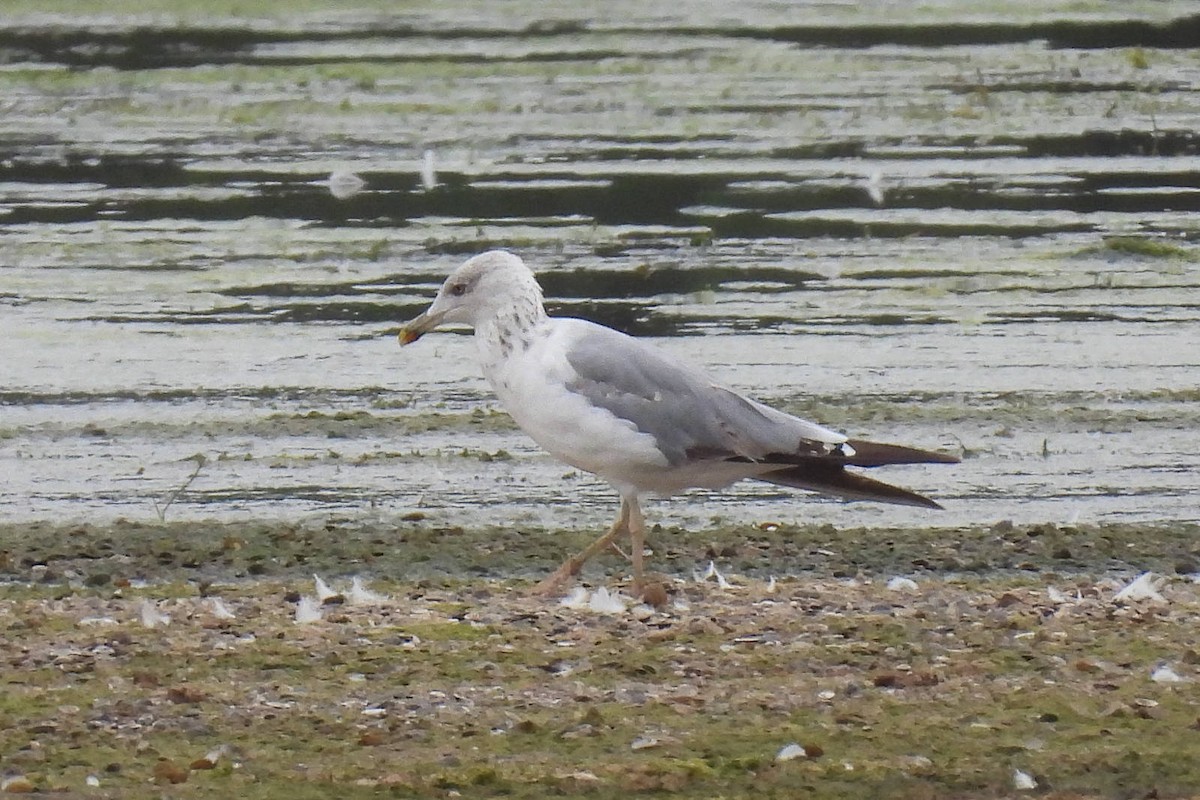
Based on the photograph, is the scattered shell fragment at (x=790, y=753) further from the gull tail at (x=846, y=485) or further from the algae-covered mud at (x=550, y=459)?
the gull tail at (x=846, y=485)

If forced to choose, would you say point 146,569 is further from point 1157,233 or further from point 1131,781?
point 1157,233

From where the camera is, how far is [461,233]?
48.6 feet

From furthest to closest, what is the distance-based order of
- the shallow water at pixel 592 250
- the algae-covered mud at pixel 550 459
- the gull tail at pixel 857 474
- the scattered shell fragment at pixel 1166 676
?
1. the shallow water at pixel 592 250
2. the gull tail at pixel 857 474
3. the scattered shell fragment at pixel 1166 676
4. the algae-covered mud at pixel 550 459

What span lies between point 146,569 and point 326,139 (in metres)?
10.6

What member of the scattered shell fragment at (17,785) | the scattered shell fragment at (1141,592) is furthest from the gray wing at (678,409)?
the scattered shell fragment at (17,785)

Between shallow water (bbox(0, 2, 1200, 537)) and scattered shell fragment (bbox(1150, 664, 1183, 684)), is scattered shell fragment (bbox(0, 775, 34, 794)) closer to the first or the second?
scattered shell fragment (bbox(1150, 664, 1183, 684))

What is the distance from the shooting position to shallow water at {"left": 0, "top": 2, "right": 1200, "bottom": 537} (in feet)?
32.0

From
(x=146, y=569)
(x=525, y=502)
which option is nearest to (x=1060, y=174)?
(x=525, y=502)

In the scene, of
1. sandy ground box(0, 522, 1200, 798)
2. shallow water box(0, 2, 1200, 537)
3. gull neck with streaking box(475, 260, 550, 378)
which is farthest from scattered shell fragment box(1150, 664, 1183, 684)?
shallow water box(0, 2, 1200, 537)

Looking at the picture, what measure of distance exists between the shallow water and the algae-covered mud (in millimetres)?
48

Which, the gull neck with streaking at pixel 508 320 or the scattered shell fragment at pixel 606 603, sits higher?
the gull neck with streaking at pixel 508 320

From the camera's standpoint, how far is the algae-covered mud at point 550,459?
5.93 metres

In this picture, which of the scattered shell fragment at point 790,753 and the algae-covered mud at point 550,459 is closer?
the scattered shell fragment at point 790,753

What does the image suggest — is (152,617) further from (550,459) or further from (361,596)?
(550,459)
